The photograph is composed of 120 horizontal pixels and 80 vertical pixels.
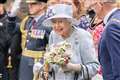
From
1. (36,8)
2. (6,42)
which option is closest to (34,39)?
(36,8)

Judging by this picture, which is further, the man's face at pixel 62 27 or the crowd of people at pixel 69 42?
the man's face at pixel 62 27

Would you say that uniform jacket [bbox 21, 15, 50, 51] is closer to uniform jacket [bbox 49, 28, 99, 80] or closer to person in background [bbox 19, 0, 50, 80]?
person in background [bbox 19, 0, 50, 80]

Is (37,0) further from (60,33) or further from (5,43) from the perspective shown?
(60,33)

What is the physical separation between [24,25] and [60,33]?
2.81 metres

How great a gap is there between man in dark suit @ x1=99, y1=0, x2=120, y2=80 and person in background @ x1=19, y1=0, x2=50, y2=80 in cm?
273

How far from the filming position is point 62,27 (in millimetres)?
5109

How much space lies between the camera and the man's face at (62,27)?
5121 millimetres

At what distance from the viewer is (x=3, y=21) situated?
29.1ft

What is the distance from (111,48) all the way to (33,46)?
3105mm

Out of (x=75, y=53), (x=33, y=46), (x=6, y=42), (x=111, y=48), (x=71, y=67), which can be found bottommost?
(x=6, y=42)

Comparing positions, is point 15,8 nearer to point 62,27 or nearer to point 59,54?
point 62,27

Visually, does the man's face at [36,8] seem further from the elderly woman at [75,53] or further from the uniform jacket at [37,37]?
the elderly woman at [75,53]

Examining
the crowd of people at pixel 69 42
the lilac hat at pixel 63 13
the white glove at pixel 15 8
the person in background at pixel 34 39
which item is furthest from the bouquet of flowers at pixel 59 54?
the white glove at pixel 15 8

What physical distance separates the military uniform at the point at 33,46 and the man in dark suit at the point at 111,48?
9.04 feet
